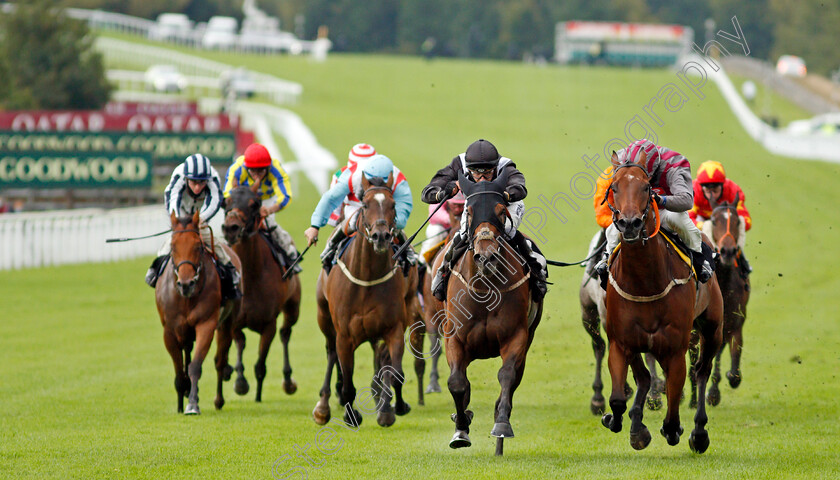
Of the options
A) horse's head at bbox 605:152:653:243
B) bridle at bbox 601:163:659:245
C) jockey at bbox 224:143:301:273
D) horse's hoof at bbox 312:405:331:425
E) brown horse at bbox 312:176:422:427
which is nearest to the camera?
horse's head at bbox 605:152:653:243

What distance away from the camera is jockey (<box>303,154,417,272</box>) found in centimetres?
915

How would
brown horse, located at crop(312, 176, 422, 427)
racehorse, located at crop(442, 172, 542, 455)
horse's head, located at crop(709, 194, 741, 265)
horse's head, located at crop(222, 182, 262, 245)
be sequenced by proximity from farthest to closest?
1. horse's head, located at crop(709, 194, 741, 265)
2. horse's head, located at crop(222, 182, 262, 245)
3. brown horse, located at crop(312, 176, 422, 427)
4. racehorse, located at crop(442, 172, 542, 455)

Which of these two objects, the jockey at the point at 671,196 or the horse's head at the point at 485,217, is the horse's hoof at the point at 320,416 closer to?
the horse's head at the point at 485,217

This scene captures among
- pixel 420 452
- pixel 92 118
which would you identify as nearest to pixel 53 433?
pixel 420 452

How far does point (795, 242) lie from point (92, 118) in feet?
66.9

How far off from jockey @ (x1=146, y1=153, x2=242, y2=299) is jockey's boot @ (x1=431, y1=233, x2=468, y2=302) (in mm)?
2761

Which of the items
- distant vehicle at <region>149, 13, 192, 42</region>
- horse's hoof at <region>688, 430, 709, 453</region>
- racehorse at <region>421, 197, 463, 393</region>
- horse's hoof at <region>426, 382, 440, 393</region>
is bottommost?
horse's hoof at <region>426, 382, 440, 393</region>

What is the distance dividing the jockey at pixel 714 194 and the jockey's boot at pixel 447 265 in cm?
347

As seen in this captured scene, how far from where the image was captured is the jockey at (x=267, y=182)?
38.2 feet

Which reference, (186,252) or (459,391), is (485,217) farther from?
(186,252)

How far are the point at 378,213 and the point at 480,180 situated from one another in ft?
3.10

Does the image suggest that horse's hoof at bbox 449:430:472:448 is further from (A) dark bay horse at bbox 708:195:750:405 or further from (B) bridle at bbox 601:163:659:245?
(A) dark bay horse at bbox 708:195:750:405

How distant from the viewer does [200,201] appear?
10.9 metres

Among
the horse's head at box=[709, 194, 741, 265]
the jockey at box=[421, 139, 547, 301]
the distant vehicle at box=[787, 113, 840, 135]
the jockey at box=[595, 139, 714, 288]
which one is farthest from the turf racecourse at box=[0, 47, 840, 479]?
the distant vehicle at box=[787, 113, 840, 135]
